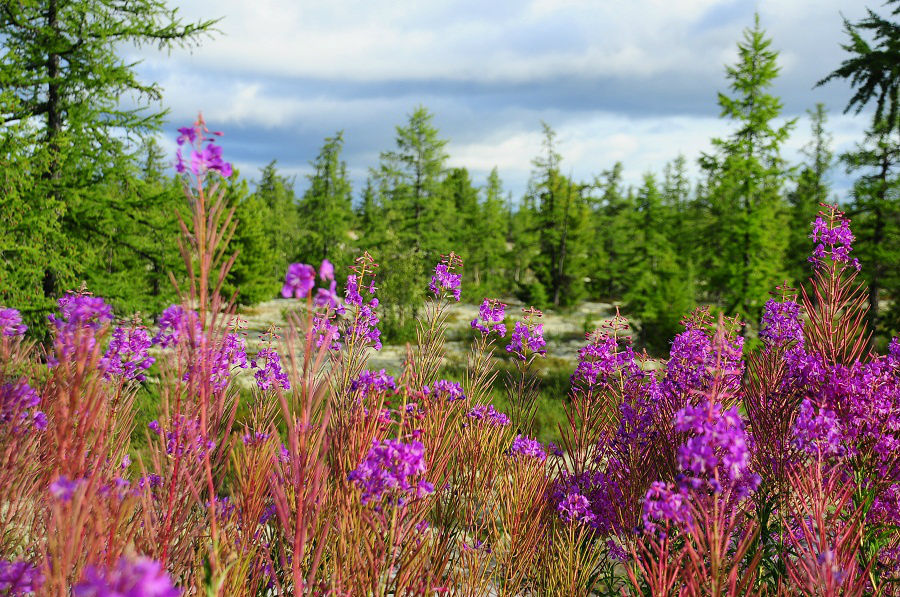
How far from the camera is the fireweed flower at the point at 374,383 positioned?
2.10 meters

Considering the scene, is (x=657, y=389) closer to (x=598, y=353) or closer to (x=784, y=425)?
(x=598, y=353)

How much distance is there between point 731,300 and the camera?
1606cm

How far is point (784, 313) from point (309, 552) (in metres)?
3.32

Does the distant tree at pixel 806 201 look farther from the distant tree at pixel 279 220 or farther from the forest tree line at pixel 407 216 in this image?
the distant tree at pixel 279 220

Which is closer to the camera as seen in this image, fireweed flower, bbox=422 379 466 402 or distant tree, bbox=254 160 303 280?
fireweed flower, bbox=422 379 466 402

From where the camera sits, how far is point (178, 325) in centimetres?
170

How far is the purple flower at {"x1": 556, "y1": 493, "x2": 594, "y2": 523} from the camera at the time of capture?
3059mm

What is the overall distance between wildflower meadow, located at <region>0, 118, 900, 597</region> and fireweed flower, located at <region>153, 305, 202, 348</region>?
0.01 meters

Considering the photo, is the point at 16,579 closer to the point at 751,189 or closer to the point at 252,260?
the point at 751,189

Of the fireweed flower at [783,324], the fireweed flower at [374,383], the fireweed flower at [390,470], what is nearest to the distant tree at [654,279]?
the fireweed flower at [783,324]

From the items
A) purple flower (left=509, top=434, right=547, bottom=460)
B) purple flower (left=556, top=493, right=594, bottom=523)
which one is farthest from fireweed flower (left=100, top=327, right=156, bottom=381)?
purple flower (left=556, top=493, right=594, bottom=523)

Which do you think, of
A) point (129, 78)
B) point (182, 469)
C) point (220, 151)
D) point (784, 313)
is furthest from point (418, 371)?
point (129, 78)

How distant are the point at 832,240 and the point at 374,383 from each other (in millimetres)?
2838

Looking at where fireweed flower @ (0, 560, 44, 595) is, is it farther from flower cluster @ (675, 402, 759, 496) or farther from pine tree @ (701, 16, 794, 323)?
pine tree @ (701, 16, 794, 323)
